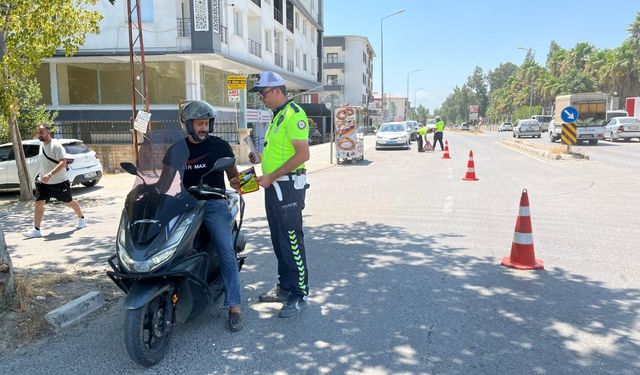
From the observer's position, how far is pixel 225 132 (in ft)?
63.6

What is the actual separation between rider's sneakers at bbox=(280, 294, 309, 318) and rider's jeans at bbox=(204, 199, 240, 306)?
0.45m

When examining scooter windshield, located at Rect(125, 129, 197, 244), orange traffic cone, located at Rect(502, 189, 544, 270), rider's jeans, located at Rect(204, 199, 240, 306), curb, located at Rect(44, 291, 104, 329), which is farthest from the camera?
orange traffic cone, located at Rect(502, 189, 544, 270)

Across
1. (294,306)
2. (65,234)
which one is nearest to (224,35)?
(65,234)

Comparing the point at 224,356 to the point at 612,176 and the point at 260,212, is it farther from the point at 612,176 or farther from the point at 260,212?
A: the point at 612,176

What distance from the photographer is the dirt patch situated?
3775 millimetres

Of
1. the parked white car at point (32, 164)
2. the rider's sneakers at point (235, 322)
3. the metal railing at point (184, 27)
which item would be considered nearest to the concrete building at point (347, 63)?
the metal railing at point (184, 27)

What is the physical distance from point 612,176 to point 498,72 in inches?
5730

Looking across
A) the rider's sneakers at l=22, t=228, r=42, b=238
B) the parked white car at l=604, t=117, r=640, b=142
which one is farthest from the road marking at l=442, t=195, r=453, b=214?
the parked white car at l=604, t=117, r=640, b=142

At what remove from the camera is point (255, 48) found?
1105 inches

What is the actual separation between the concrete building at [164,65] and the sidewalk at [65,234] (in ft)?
28.8

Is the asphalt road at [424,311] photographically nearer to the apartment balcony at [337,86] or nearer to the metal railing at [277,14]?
the metal railing at [277,14]

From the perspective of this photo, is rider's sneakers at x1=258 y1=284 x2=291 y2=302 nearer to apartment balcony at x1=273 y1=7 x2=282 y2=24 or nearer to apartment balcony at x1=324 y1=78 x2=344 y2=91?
apartment balcony at x1=273 y1=7 x2=282 y2=24

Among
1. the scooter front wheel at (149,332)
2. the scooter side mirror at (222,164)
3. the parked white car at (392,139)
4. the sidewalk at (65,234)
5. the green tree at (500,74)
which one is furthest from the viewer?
the green tree at (500,74)

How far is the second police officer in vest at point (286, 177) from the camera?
3.91 metres
